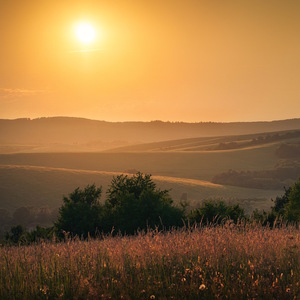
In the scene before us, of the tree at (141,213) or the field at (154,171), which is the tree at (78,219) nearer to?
the tree at (141,213)

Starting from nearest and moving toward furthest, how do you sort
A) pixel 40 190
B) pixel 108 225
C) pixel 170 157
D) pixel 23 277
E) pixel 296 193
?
1. pixel 23 277
2. pixel 108 225
3. pixel 296 193
4. pixel 40 190
5. pixel 170 157

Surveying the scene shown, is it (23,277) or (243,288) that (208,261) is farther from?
(23,277)

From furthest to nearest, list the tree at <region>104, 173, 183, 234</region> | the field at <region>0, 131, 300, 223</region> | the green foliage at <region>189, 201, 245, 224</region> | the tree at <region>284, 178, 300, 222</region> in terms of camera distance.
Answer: the field at <region>0, 131, 300, 223</region>, the tree at <region>284, 178, 300, 222</region>, the tree at <region>104, 173, 183, 234</region>, the green foliage at <region>189, 201, 245, 224</region>

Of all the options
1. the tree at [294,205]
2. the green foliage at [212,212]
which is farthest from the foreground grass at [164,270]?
the tree at [294,205]

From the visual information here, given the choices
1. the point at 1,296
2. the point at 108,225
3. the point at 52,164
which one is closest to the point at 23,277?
the point at 1,296

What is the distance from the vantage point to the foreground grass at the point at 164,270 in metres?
7.72

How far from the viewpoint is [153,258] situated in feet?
29.4

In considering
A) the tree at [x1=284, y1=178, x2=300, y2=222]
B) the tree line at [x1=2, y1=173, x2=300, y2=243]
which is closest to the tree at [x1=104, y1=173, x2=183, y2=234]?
the tree line at [x1=2, y1=173, x2=300, y2=243]

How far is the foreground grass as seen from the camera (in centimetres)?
772

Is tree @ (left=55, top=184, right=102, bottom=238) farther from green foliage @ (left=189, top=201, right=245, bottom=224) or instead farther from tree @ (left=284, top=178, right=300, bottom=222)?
tree @ (left=284, top=178, right=300, bottom=222)

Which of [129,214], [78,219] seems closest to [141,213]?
[129,214]

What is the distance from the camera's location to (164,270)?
334 inches

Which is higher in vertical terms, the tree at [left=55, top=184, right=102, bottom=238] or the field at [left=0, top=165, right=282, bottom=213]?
the tree at [left=55, top=184, right=102, bottom=238]

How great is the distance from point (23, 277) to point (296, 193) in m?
23.7
